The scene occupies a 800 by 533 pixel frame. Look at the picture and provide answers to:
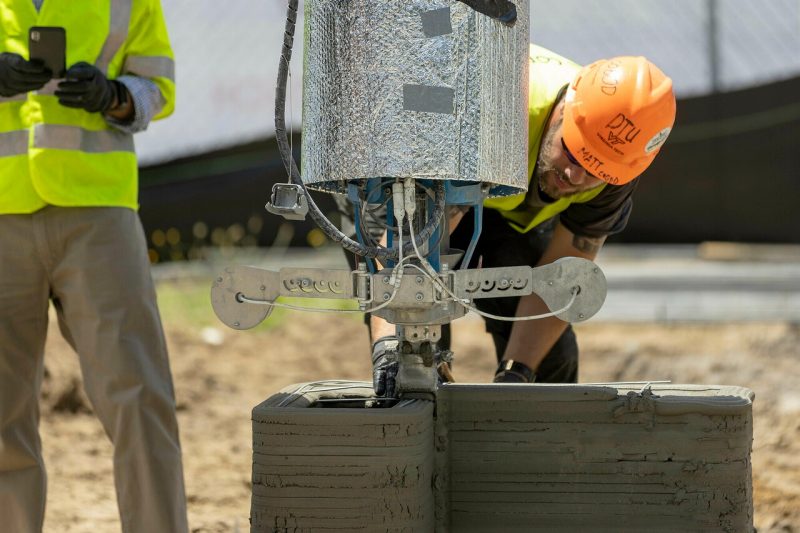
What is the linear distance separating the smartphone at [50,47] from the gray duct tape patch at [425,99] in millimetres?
1222

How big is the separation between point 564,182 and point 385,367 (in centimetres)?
78

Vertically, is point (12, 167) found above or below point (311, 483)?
above

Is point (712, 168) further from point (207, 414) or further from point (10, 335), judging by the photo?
point (10, 335)

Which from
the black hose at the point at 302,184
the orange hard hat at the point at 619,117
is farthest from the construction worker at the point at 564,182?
the black hose at the point at 302,184

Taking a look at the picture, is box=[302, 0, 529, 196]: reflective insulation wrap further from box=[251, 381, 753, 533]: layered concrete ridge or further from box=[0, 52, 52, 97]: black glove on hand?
box=[0, 52, 52, 97]: black glove on hand

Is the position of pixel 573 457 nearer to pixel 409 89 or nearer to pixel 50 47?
pixel 409 89

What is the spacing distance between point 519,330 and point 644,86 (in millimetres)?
906

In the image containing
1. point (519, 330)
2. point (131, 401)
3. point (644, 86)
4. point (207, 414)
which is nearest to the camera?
point (644, 86)

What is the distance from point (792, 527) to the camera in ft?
11.3

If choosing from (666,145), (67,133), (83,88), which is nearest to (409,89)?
(83,88)

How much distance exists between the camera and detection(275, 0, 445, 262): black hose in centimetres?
206

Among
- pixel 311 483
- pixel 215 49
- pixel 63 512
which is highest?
pixel 215 49

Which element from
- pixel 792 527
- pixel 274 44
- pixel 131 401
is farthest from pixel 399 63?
pixel 274 44

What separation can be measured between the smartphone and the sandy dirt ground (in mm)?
1437
